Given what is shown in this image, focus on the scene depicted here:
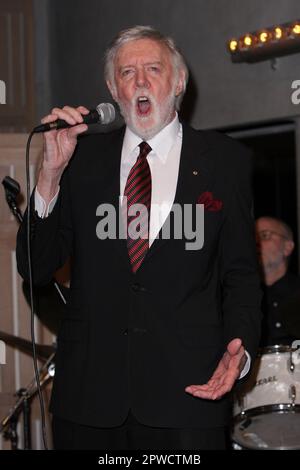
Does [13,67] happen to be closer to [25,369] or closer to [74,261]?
[25,369]

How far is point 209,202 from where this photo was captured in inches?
89.5

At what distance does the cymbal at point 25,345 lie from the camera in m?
3.83

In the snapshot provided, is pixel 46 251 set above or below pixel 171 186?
below

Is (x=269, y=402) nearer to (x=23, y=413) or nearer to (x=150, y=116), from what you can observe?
(x=23, y=413)

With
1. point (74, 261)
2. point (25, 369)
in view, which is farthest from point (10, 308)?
point (74, 261)

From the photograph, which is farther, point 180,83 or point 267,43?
point 267,43

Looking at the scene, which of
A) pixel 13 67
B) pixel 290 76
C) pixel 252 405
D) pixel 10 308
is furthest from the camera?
pixel 13 67

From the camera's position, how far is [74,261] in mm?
2307

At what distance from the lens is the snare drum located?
328 cm

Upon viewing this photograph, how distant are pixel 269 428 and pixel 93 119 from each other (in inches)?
68.1

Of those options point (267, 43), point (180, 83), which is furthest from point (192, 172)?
point (267, 43)

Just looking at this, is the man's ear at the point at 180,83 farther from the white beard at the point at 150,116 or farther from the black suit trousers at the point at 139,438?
the black suit trousers at the point at 139,438

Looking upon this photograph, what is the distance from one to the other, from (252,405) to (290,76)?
226 centimetres

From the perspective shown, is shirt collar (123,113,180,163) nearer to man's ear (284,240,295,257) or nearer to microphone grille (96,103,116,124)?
microphone grille (96,103,116,124)
